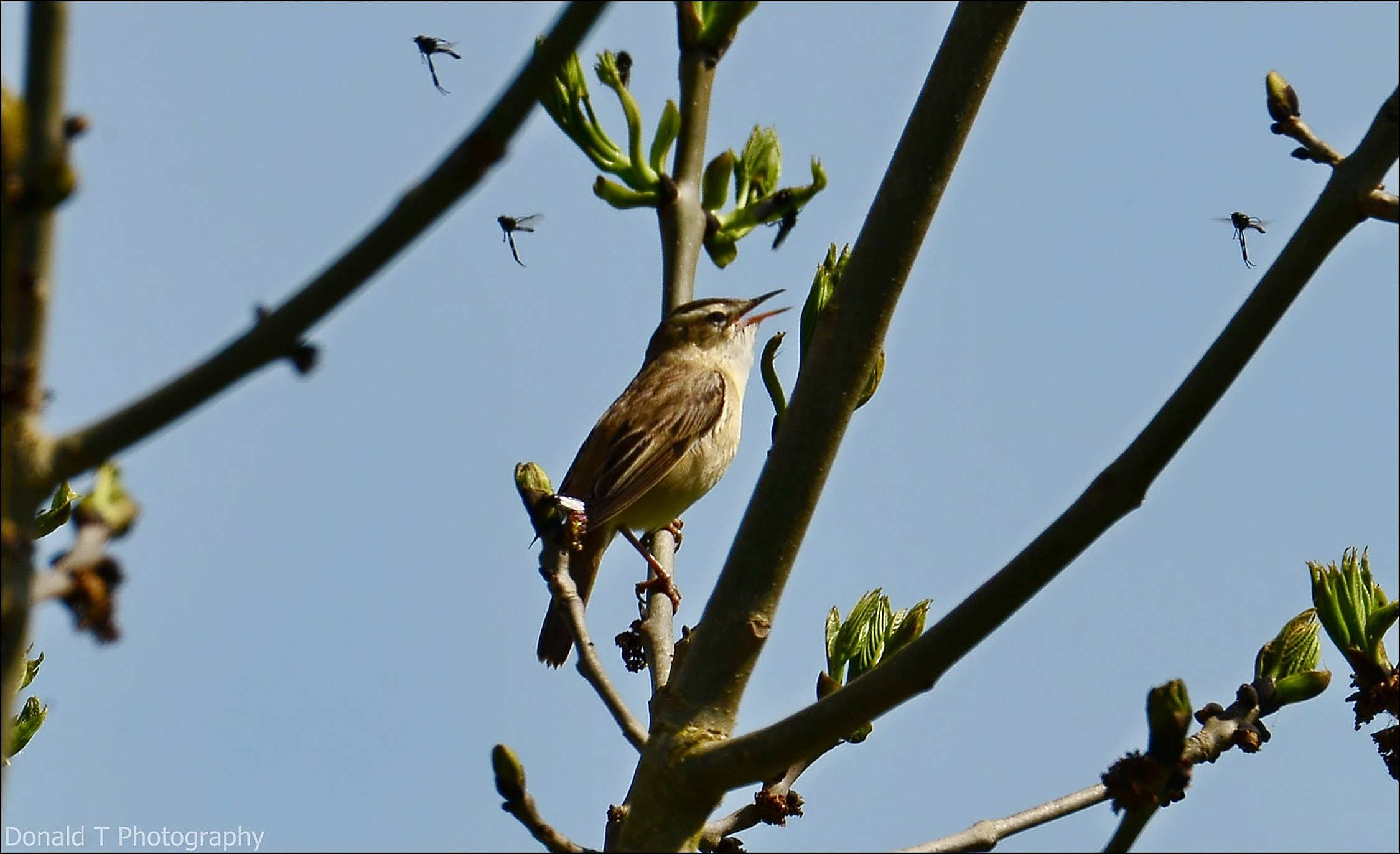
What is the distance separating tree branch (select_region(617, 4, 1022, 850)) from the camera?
3.02m

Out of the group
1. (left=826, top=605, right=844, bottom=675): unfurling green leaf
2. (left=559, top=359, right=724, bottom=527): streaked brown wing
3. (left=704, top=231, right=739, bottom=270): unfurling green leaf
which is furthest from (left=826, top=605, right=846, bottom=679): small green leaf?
(left=559, top=359, right=724, bottom=527): streaked brown wing

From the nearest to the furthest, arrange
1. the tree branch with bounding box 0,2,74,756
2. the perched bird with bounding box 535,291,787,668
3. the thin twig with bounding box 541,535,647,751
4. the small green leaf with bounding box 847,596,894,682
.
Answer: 1. the tree branch with bounding box 0,2,74,756
2. the thin twig with bounding box 541,535,647,751
3. the small green leaf with bounding box 847,596,894,682
4. the perched bird with bounding box 535,291,787,668

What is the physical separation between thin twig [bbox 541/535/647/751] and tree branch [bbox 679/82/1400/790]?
801mm

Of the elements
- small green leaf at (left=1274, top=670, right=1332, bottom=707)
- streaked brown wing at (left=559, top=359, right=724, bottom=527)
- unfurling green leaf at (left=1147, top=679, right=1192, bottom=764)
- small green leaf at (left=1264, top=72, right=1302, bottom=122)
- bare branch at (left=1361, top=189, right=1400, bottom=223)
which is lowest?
unfurling green leaf at (left=1147, top=679, right=1192, bottom=764)

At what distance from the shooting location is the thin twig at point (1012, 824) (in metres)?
3.15

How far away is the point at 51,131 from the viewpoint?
71.0 inches

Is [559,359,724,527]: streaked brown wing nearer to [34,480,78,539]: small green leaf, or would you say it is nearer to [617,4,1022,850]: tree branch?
[34,480,78,539]: small green leaf

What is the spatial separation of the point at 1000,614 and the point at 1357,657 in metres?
1.34

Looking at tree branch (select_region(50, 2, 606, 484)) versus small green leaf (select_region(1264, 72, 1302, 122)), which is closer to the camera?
tree branch (select_region(50, 2, 606, 484))

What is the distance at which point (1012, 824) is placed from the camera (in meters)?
3.19

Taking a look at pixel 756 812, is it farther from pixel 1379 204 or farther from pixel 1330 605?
pixel 1379 204

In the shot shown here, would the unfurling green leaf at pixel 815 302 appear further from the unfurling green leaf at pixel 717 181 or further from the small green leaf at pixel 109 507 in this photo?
the small green leaf at pixel 109 507

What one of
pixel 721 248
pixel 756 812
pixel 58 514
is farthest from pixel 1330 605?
pixel 58 514

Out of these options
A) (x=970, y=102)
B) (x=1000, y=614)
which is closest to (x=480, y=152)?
(x=1000, y=614)
